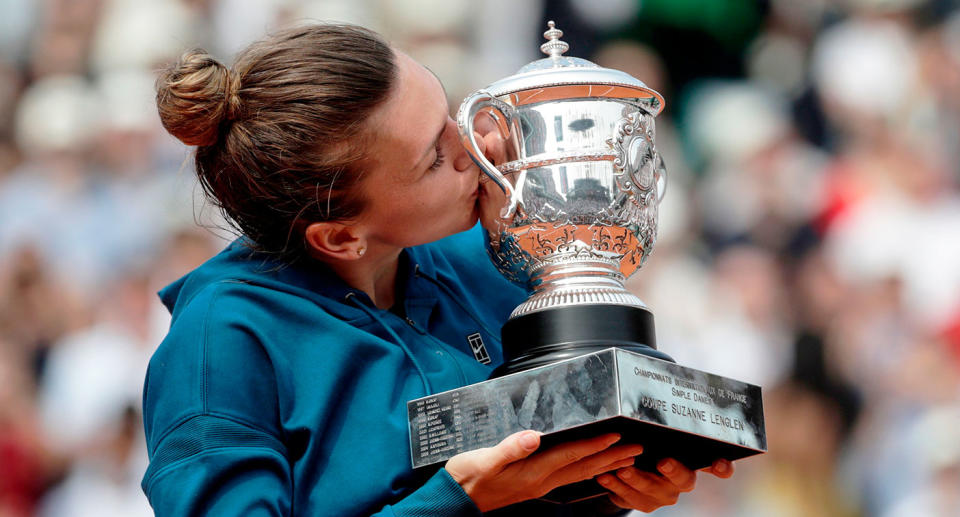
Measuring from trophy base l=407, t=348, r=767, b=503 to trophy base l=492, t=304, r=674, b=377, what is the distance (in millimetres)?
59

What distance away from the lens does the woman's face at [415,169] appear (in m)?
1.29

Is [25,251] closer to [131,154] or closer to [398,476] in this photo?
[131,154]

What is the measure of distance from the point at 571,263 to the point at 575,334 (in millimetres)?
108

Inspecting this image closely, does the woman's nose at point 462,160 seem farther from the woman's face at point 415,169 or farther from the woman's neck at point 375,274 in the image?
the woman's neck at point 375,274

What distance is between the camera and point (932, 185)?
146 inches

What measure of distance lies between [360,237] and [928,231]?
2.78 metres

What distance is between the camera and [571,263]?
129 cm

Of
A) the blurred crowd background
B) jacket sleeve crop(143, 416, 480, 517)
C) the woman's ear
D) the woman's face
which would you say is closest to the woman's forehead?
the woman's face

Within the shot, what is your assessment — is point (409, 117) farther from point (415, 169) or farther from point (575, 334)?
point (575, 334)

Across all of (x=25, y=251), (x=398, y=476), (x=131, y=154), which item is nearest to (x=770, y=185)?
(x=131, y=154)

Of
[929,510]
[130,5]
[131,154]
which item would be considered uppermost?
[130,5]

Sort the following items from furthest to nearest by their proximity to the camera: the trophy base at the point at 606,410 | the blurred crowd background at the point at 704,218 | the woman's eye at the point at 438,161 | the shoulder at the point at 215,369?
the blurred crowd background at the point at 704,218
the woman's eye at the point at 438,161
the shoulder at the point at 215,369
the trophy base at the point at 606,410

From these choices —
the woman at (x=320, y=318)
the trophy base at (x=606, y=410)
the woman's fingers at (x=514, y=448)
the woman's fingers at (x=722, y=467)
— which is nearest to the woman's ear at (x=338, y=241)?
the woman at (x=320, y=318)

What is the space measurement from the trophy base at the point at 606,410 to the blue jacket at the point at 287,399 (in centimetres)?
5
